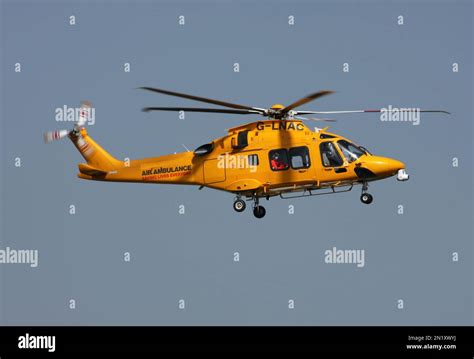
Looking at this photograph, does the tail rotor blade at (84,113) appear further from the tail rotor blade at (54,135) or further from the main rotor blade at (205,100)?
the main rotor blade at (205,100)

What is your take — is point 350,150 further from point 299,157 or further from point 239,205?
point 239,205

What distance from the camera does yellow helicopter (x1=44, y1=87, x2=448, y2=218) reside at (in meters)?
47.4

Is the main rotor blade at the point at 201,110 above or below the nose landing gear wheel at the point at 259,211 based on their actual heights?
above

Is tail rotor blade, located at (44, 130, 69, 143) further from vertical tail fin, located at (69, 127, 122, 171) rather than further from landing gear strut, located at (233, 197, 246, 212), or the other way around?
landing gear strut, located at (233, 197, 246, 212)

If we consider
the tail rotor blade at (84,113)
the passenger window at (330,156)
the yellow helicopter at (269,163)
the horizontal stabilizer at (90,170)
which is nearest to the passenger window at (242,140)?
the yellow helicopter at (269,163)

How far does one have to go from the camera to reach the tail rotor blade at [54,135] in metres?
50.4

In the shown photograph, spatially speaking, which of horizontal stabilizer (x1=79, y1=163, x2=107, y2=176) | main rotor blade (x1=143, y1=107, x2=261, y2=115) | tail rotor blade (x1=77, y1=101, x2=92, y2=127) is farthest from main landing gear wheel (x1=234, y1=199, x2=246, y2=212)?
tail rotor blade (x1=77, y1=101, x2=92, y2=127)

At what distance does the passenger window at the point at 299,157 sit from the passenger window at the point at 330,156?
1.82 ft

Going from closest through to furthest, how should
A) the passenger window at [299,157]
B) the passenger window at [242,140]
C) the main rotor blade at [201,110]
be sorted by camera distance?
1. the main rotor blade at [201,110]
2. the passenger window at [299,157]
3. the passenger window at [242,140]
